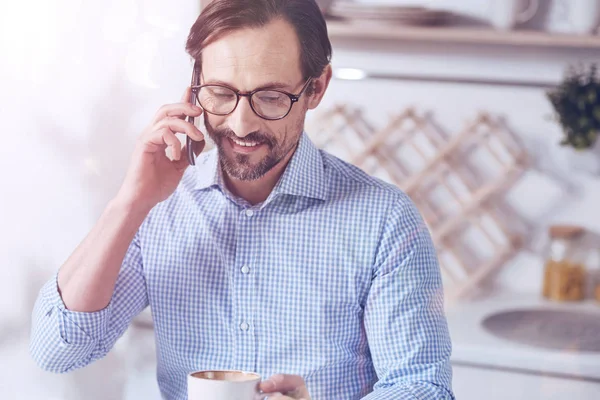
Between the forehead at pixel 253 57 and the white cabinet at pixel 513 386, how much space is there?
0.66 m

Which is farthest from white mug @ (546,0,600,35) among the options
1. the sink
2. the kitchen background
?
the sink

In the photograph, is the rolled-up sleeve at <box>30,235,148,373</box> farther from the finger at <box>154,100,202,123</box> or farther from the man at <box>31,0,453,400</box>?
the finger at <box>154,100,202,123</box>

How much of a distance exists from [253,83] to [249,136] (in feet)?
0.20

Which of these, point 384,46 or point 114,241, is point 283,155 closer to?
point 114,241

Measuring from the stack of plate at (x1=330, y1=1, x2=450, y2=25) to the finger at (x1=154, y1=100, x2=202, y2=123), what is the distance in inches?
26.2

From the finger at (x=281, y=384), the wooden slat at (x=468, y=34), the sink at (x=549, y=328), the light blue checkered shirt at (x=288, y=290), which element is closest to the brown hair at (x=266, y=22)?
the light blue checkered shirt at (x=288, y=290)

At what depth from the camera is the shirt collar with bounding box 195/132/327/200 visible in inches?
40.7

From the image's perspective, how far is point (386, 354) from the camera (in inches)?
38.4

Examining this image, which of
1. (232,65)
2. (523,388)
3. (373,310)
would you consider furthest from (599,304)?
(232,65)

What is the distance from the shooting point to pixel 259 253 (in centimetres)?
105

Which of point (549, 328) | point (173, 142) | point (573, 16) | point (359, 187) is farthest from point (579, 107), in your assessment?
point (173, 142)

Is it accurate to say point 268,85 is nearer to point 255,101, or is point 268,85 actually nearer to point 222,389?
point 255,101

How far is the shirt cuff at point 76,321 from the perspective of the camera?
994 mm

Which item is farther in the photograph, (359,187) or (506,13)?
(506,13)
